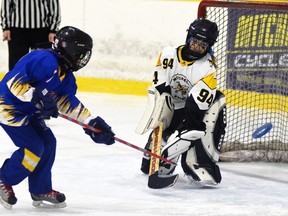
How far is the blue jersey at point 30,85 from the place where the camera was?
3523 mm

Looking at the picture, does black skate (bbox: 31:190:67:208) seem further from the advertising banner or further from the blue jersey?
the advertising banner

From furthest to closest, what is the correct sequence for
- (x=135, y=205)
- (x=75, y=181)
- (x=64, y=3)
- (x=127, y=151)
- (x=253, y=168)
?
(x=64, y=3)
(x=127, y=151)
(x=253, y=168)
(x=75, y=181)
(x=135, y=205)

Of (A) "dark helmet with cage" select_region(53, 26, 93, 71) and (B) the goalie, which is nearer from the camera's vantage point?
(A) "dark helmet with cage" select_region(53, 26, 93, 71)

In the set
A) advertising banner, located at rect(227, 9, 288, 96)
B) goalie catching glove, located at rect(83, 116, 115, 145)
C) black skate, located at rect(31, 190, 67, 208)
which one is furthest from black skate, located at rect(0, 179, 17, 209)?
advertising banner, located at rect(227, 9, 288, 96)

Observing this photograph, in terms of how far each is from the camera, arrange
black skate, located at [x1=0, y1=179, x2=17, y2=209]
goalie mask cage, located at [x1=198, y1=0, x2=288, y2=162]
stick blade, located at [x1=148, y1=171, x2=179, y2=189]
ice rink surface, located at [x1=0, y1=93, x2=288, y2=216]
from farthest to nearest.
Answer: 1. goalie mask cage, located at [x1=198, y1=0, x2=288, y2=162]
2. stick blade, located at [x1=148, y1=171, x2=179, y2=189]
3. ice rink surface, located at [x1=0, y1=93, x2=288, y2=216]
4. black skate, located at [x1=0, y1=179, x2=17, y2=209]

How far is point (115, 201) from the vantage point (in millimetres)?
3973

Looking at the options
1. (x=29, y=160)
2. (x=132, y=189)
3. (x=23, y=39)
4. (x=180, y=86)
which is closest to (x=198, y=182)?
(x=132, y=189)

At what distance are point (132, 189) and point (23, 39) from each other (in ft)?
6.14

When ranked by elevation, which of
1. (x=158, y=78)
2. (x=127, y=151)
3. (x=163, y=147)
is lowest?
(x=127, y=151)

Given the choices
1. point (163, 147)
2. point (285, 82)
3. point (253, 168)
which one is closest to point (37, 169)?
point (163, 147)

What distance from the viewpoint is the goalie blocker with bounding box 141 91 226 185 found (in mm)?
4316

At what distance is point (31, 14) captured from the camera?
573 cm

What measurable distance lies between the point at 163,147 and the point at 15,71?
111 centimetres

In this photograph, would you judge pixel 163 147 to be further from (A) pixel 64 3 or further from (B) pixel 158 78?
(A) pixel 64 3
